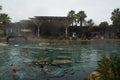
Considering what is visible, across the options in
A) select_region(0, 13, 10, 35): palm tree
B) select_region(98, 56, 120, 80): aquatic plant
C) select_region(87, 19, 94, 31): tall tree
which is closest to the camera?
select_region(98, 56, 120, 80): aquatic plant

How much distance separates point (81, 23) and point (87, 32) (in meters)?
3.97

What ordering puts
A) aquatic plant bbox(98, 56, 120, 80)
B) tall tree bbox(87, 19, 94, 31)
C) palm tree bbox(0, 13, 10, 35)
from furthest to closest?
tall tree bbox(87, 19, 94, 31) → palm tree bbox(0, 13, 10, 35) → aquatic plant bbox(98, 56, 120, 80)

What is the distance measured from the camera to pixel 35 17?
7419 cm

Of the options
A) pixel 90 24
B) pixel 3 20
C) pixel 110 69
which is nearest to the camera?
pixel 110 69

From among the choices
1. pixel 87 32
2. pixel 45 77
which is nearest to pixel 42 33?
pixel 87 32

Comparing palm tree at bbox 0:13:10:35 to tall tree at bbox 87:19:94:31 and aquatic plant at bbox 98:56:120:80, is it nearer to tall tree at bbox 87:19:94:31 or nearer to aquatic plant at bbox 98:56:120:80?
tall tree at bbox 87:19:94:31

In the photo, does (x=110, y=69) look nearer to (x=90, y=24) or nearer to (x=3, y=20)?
(x=3, y=20)

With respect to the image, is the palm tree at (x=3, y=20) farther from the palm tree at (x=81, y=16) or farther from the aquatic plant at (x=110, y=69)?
the aquatic plant at (x=110, y=69)

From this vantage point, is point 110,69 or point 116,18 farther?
point 116,18

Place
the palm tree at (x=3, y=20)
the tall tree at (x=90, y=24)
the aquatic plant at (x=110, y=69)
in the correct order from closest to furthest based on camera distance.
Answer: the aquatic plant at (x=110, y=69) < the palm tree at (x=3, y=20) < the tall tree at (x=90, y=24)

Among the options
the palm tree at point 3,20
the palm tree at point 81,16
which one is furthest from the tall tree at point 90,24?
the palm tree at point 3,20

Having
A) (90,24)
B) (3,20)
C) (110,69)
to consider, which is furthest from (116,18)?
(110,69)

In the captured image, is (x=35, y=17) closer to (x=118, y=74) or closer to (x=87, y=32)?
(x=87, y=32)

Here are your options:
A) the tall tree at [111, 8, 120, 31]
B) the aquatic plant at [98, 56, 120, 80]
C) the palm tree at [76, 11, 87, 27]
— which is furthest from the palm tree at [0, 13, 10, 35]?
the aquatic plant at [98, 56, 120, 80]
